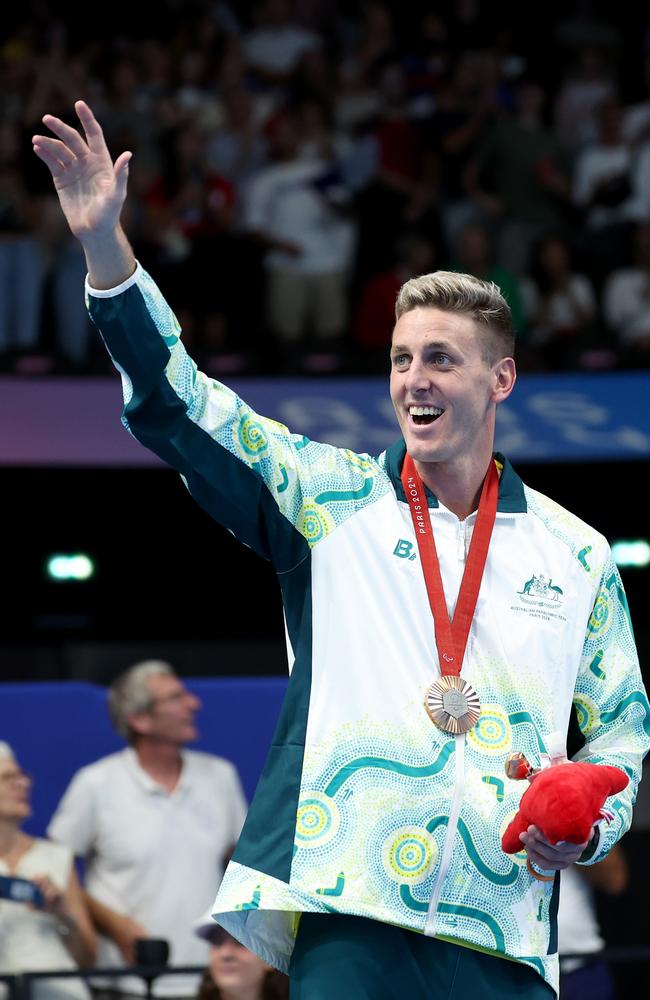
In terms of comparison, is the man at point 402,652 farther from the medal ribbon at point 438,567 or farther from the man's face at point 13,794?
the man's face at point 13,794

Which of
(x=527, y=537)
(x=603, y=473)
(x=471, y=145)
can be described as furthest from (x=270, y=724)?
(x=471, y=145)

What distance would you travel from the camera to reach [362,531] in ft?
9.86

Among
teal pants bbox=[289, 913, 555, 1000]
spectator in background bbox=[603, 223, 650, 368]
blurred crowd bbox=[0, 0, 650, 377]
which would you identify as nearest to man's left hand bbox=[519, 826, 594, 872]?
teal pants bbox=[289, 913, 555, 1000]

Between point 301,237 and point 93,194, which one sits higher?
point 301,237

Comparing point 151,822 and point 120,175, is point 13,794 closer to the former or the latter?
point 151,822

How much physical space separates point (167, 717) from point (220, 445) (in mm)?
3790

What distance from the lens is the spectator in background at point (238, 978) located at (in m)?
5.07

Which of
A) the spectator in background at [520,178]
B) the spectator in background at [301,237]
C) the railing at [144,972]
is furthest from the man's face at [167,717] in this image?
the spectator in background at [520,178]

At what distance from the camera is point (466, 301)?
10.0 ft

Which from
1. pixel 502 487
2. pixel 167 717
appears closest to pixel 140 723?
pixel 167 717

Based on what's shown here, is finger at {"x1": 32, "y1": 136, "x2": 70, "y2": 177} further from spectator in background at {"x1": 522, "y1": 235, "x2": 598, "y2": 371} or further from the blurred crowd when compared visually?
spectator in background at {"x1": 522, "y1": 235, "x2": 598, "y2": 371}

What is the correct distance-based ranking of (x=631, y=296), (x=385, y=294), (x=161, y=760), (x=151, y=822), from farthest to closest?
(x=631, y=296)
(x=385, y=294)
(x=161, y=760)
(x=151, y=822)

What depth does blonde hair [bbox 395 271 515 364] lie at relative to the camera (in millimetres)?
3057

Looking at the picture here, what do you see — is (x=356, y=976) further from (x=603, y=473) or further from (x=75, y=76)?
(x=75, y=76)
